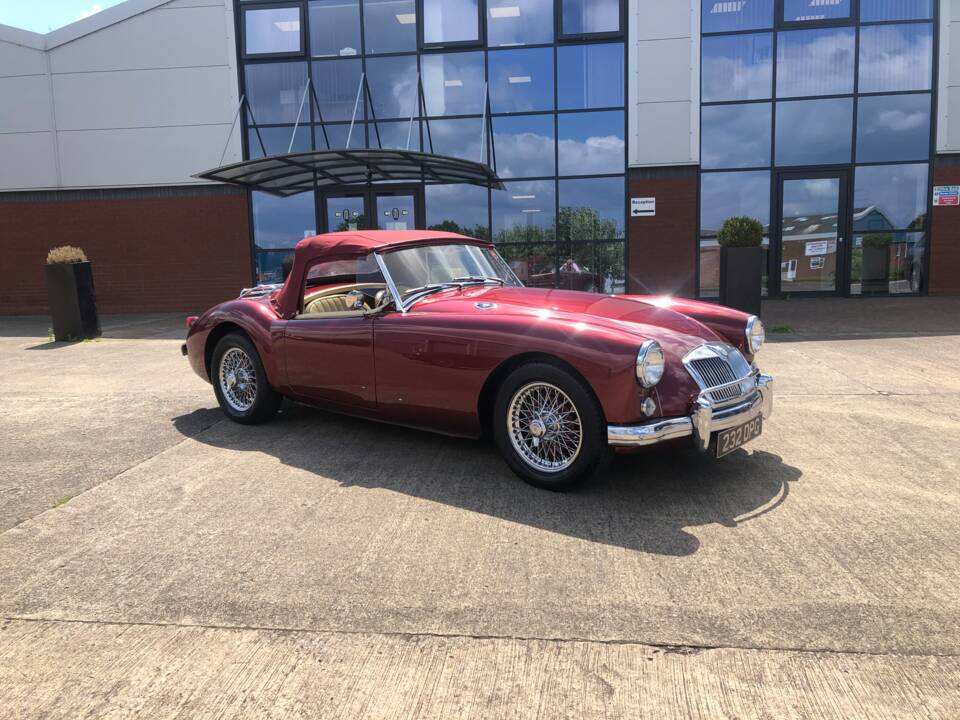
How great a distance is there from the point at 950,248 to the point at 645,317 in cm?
1257

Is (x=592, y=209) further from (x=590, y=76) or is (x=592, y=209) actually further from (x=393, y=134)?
(x=393, y=134)

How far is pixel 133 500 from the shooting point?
4.02 m

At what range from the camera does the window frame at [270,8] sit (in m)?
14.4

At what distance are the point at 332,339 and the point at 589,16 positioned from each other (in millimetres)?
11527

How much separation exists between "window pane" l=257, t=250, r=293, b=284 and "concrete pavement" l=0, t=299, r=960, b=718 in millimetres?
9897

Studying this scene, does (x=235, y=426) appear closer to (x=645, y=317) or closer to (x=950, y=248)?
(x=645, y=317)

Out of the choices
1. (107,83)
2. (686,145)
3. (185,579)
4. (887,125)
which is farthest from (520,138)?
(185,579)

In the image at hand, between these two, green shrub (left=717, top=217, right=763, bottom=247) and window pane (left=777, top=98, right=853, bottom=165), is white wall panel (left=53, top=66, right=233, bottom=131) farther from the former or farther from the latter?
window pane (left=777, top=98, right=853, bottom=165)

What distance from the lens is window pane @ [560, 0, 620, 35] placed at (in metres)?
13.8

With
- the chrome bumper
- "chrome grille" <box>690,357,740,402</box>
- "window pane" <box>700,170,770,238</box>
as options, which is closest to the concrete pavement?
the chrome bumper

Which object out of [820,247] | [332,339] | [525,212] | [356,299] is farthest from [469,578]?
[820,247]

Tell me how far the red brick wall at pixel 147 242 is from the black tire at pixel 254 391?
945 centimetres

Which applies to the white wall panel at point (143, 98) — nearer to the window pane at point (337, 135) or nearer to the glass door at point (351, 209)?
the window pane at point (337, 135)

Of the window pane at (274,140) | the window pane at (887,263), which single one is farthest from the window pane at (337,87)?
the window pane at (887,263)
